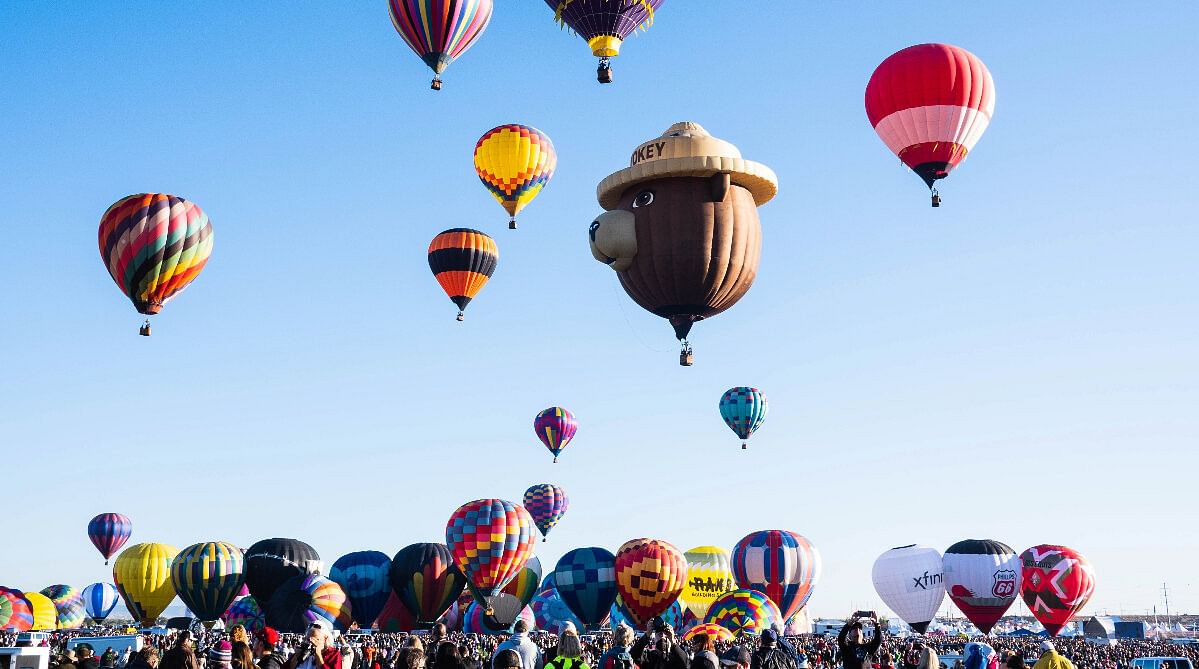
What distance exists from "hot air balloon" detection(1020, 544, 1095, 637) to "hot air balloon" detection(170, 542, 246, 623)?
24.7m

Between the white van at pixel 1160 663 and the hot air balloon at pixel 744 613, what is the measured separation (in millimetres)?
10961

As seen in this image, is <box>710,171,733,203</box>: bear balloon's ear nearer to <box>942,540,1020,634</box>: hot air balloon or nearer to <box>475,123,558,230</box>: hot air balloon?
<box>475,123,558,230</box>: hot air balloon

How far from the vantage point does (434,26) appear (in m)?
25.3

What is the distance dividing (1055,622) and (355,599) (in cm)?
2268

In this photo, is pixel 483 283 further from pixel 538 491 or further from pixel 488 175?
pixel 538 491

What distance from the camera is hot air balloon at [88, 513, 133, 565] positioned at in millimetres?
46688

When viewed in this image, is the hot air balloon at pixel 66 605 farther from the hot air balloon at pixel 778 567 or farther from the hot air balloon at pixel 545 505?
the hot air balloon at pixel 778 567

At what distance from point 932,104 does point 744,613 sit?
520 inches

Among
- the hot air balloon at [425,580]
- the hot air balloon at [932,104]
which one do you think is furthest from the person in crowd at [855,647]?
the hot air balloon at [425,580]

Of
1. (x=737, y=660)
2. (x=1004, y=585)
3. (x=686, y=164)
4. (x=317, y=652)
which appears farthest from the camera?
(x=1004, y=585)

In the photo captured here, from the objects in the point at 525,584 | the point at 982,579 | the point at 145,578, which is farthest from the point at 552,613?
the point at 982,579

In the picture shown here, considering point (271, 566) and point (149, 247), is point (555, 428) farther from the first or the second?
point (149, 247)

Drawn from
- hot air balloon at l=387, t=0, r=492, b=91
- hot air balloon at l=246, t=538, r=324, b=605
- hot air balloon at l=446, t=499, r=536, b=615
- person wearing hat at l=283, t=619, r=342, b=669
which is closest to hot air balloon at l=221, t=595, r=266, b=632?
hot air balloon at l=246, t=538, r=324, b=605

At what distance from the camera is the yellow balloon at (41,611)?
41.4 metres
